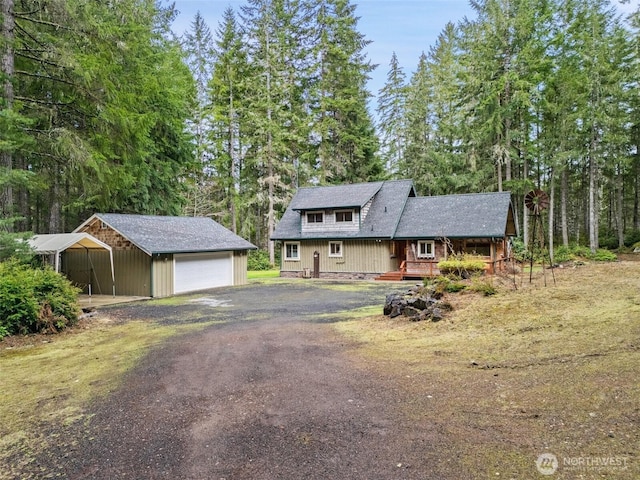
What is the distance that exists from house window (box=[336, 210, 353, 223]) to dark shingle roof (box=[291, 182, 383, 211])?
0.56 metres

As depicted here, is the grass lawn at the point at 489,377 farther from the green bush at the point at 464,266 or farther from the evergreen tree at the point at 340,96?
the evergreen tree at the point at 340,96

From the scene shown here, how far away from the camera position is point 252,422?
3686mm

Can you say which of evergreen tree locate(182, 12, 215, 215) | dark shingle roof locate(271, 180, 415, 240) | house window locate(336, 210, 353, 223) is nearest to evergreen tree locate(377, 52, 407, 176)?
dark shingle roof locate(271, 180, 415, 240)

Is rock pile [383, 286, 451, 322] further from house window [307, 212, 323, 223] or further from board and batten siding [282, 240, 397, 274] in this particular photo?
house window [307, 212, 323, 223]

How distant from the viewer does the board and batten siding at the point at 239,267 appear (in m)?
18.5

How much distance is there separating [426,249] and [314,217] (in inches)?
264

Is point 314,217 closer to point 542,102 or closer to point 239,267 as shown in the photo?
point 239,267

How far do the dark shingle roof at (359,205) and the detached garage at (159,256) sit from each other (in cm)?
500

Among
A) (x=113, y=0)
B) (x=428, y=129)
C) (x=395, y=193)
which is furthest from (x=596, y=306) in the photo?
(x=428, y=129)

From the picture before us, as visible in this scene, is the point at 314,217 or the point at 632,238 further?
the point at 632,238

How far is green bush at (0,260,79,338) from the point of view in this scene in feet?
25.5

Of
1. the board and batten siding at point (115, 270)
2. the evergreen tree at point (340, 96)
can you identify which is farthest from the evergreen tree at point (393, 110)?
the board and batten siding at point (115, 270)

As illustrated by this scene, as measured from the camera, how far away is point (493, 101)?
22.7 metres

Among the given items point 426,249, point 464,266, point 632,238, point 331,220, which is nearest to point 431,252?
point 426,249
